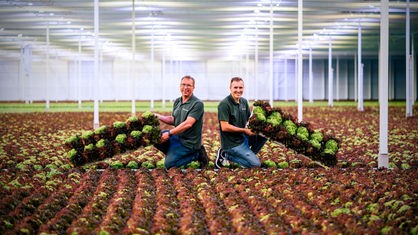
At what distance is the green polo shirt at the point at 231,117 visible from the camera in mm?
10367

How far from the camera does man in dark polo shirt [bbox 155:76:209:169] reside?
10383 millimetres

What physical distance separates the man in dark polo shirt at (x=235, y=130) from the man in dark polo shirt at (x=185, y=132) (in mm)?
407

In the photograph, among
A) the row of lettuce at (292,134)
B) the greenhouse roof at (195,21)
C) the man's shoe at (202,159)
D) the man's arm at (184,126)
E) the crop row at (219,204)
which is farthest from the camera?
the greenhouse roof at (195,21)

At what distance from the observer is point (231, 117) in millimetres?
10578

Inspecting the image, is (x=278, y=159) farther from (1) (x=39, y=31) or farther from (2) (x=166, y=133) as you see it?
(1) (x=39, y=31)

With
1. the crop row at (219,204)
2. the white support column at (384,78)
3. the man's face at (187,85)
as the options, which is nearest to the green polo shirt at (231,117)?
the man's face at (187,85)

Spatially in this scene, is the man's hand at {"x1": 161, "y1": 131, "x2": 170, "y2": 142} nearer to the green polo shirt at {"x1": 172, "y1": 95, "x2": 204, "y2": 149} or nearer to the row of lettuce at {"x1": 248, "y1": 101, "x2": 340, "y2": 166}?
the green polo shirt at {"x1": 172, "y1": 95, "x2": 204, "y2": 149}

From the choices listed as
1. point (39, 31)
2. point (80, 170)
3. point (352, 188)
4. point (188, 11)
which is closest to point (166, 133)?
point (80, 170)

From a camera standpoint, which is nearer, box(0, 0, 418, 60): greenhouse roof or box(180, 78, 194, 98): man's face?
box(180, 78, 194, 98): man's face

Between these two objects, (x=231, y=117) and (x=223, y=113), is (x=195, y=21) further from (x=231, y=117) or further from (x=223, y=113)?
(x=223, y=113)

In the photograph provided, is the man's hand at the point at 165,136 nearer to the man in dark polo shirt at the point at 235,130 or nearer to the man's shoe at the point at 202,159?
the man's shoe at the point at 202,159

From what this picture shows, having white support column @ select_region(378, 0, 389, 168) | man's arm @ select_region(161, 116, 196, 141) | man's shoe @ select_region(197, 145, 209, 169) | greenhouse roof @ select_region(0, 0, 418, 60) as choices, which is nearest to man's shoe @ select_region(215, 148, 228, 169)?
man's shoe @ select_region(197, 145, 209, 169)

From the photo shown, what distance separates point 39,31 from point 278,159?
31824 millimetres

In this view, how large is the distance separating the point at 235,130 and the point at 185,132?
2.89ft
